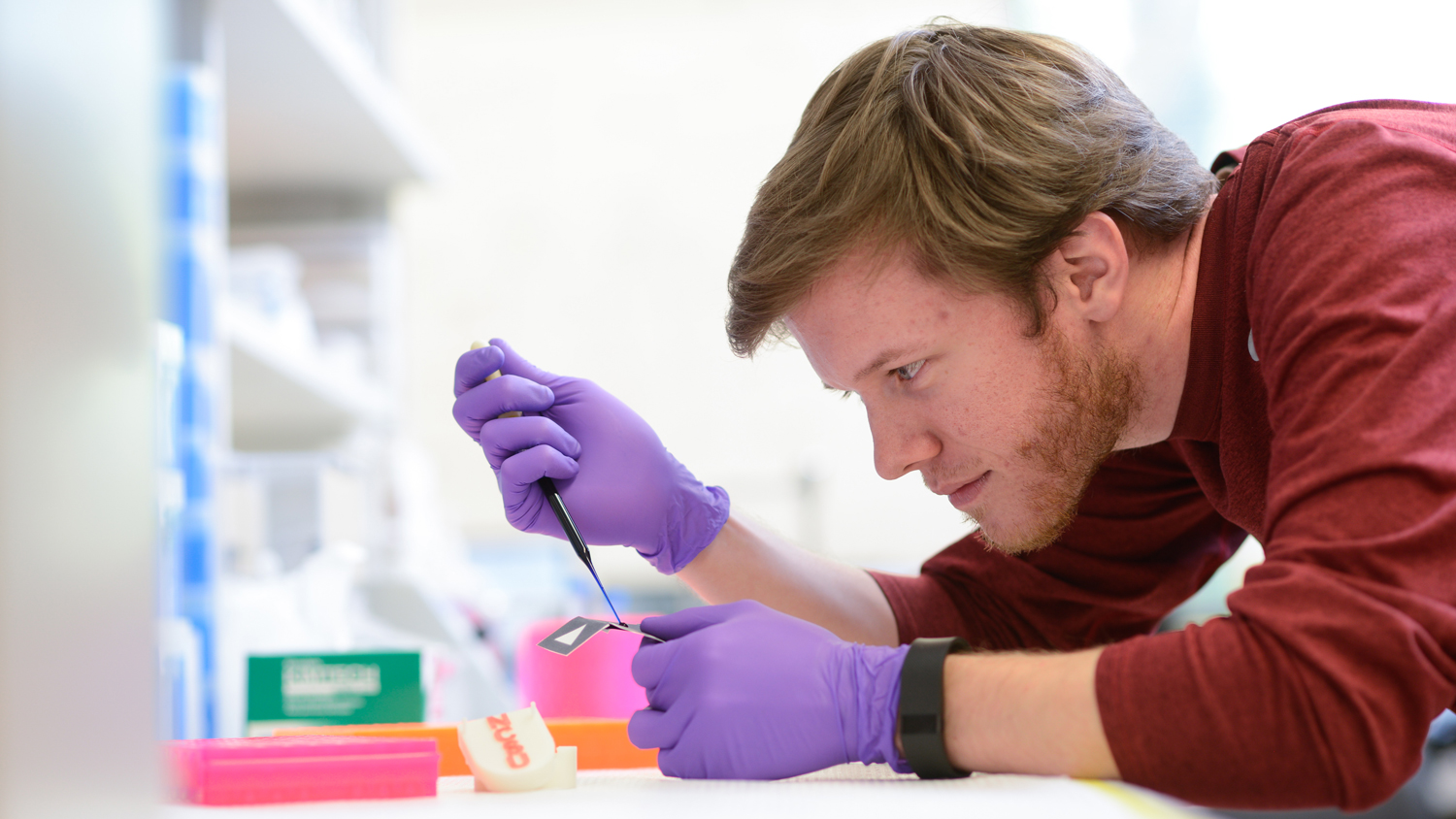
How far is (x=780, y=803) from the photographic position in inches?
20.8

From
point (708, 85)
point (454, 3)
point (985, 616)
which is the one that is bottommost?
point (985, 616)

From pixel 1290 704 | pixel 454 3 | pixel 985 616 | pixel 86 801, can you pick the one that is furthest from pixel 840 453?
pixel 86 801

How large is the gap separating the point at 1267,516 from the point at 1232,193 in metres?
0.36

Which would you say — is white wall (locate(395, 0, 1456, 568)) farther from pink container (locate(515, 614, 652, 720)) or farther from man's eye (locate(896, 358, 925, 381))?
man's eye (locate(896, 358, 925, 381))

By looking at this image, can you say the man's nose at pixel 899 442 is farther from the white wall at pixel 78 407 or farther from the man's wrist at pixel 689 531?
the white wall at pixel 78 407

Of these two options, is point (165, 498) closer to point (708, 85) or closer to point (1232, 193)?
point (1232, 193)

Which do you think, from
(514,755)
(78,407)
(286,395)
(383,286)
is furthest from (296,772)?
(383,286)

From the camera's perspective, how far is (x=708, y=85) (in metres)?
4.07

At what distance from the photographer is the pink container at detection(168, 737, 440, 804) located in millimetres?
597

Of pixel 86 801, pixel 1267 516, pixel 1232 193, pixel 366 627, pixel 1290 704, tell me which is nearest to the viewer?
pixel 86 801

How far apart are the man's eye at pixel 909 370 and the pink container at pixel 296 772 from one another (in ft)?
1.73

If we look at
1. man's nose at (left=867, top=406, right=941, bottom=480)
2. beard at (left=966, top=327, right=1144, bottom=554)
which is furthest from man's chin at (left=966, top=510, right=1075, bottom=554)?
man's nose at (left=867, top=406, right=941, bottom=480)

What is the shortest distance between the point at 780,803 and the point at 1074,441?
0.60 metres

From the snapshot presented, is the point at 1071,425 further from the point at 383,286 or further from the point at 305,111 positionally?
the point at 383,286
